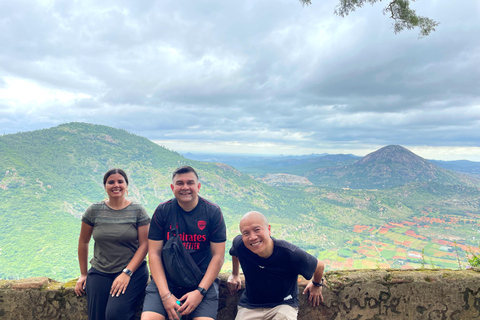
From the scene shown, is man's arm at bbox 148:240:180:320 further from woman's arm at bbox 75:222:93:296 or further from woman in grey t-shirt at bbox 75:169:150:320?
woman's arm at bbox 75:222:93:296

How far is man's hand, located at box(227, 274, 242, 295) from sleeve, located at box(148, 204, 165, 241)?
Result: 3.18 ft

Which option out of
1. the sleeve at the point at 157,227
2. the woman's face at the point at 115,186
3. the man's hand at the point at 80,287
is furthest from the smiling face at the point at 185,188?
the man's hand at the point at 80,287

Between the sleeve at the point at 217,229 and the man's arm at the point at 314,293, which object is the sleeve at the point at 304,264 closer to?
the man's arm at the point at 314,293

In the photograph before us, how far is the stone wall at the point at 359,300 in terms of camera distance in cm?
319

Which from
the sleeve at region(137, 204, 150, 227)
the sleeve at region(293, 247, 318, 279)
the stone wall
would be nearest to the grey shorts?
the stone wall

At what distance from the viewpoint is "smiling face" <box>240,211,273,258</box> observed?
8.65 ft

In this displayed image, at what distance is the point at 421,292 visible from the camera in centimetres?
323

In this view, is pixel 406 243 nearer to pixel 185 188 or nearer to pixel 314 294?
pixel 314 294

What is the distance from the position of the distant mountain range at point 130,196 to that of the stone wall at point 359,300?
289ft

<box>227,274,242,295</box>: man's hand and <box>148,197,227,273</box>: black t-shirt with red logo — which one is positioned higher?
<box>148,197,227,273</box>: black t-shirt with red logo

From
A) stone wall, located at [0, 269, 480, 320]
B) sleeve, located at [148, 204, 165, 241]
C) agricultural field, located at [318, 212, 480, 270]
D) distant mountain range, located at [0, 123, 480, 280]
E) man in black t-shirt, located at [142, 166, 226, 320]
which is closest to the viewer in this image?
man in black t-shirt, located at [142, 166, 226, 320]

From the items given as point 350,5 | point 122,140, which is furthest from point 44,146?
point 350,5

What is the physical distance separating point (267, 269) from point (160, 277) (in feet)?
3.73

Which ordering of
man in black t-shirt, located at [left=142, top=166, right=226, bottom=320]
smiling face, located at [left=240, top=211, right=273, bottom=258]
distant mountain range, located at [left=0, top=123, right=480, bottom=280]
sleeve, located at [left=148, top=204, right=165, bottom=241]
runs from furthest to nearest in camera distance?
distant mountain range, located at [left=0, top=123, right=480, bottom=280]
sleeve, located at [left=148, top=204, right=165, bottom=241]
man in black t-shirt, located at [left=142, top=166, right=226, bottom=320]
smiling face, located at [left=240, top=211, right=273, bottom=258]
